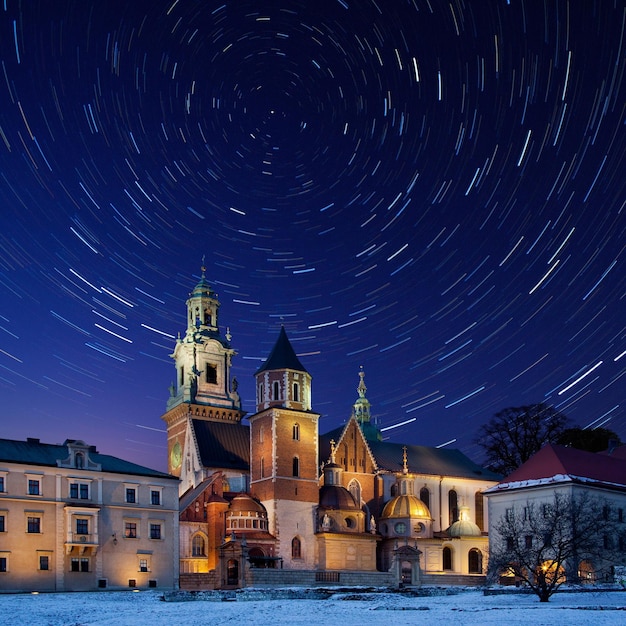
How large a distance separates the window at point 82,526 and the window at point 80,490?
1.51 metres

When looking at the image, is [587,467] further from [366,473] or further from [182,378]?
[182,378]

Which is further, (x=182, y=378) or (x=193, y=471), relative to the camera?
(x=182, y=378)

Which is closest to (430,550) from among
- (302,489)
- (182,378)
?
(302,489)

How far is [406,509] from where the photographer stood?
86750mm

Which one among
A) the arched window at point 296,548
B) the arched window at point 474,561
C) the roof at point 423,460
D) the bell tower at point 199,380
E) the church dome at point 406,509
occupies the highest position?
the bell tower at point 199,380

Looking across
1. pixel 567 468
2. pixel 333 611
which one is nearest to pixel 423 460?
pixel 567 468

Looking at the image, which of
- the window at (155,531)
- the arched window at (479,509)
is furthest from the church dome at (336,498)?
the window at (155,531)

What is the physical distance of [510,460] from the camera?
10250 centimetres

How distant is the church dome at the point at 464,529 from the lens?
89.4 meters

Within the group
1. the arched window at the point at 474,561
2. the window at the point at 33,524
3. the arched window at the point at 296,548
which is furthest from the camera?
the arched window at the point at 474,561

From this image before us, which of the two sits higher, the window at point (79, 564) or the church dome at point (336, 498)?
the church dome at point (336, 498)

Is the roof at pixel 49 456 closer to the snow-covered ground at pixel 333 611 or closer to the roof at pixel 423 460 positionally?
the snow-covered ground at pixel 333 611

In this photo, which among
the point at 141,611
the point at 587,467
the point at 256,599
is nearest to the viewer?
the point at 141,611

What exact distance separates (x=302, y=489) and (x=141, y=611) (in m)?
42.8
